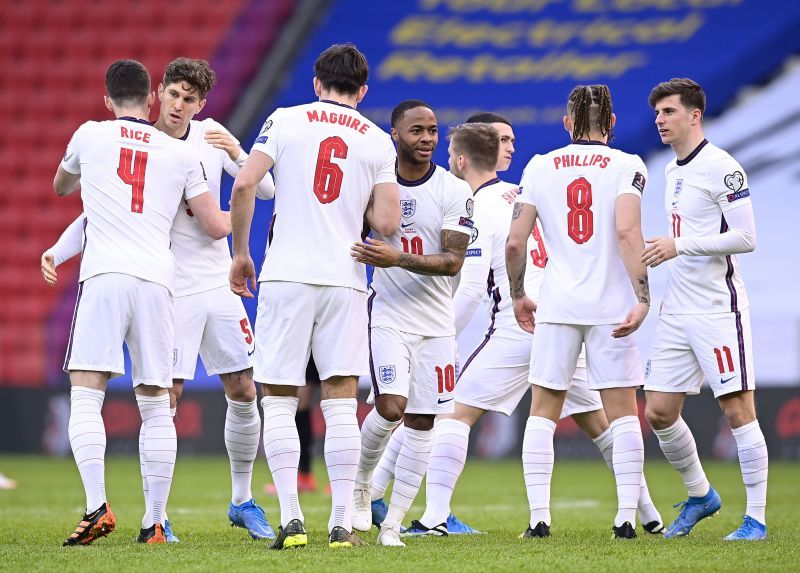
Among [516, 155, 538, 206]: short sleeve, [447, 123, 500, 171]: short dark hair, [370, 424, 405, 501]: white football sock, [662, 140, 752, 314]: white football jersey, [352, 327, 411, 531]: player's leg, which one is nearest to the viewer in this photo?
[352, 327, 411, 531]: player's leg

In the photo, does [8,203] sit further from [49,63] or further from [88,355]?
[88,355]

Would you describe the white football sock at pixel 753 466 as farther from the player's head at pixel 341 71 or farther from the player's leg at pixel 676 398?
the player's head at pixel 341 71

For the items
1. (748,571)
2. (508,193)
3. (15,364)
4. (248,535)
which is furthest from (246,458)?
(15,364)

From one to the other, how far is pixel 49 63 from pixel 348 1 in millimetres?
4968

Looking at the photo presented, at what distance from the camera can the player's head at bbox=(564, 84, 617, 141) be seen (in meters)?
6.57

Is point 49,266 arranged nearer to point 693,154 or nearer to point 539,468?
point 539,468

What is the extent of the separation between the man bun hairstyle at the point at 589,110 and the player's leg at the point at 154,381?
2.36 metres

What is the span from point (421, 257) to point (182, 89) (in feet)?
5.34

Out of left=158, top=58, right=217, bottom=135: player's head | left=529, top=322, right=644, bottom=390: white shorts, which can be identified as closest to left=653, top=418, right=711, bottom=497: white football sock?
left=529, top=322, right=644, bottom=390: white shorts

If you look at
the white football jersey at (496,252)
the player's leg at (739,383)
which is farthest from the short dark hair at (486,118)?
the player's leg at (739,383)

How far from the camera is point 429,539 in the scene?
21.2 feet

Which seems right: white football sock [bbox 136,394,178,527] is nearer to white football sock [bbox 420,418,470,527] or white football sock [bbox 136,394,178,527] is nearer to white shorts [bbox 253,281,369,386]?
white shorts [bbox 253,281,369,386]

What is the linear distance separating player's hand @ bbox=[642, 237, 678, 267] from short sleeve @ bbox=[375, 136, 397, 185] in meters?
1.40

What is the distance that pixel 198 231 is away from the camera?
675cm
